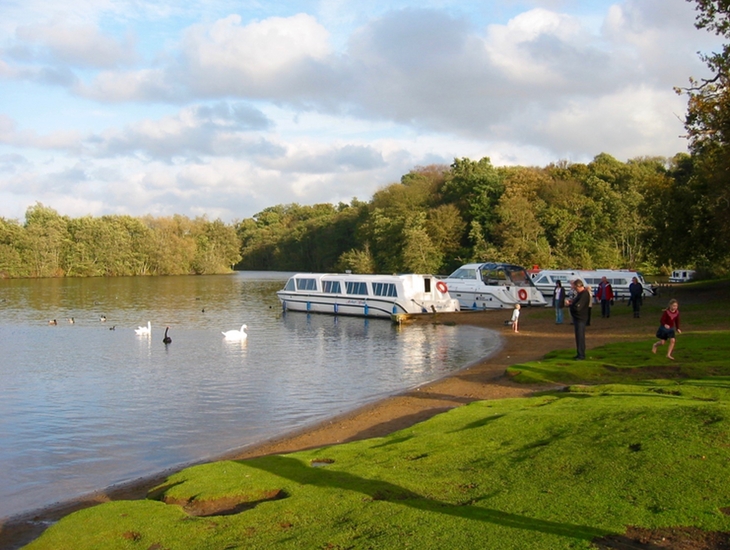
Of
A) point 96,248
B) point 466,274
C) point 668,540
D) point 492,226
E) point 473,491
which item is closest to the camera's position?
point 668,540

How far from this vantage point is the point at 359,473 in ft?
30.3

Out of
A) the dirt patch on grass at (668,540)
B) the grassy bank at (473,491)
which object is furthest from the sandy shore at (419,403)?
the dirt patch on grass at (668,540)

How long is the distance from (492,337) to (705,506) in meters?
27.1

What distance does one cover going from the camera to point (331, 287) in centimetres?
5162

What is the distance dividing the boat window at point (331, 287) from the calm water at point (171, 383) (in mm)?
3772

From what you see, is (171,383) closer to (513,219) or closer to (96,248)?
(513,219)

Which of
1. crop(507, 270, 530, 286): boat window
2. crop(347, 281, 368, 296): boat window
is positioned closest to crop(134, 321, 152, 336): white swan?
crop(347, 281, 368, 296): boat window

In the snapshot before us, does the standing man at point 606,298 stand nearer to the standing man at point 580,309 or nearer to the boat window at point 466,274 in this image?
the boat window at point 466,274

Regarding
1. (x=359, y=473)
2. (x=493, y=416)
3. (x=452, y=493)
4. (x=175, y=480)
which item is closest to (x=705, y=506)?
(x=452, y=493)

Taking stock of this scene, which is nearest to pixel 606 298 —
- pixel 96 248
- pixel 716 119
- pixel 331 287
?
pixel 716 119

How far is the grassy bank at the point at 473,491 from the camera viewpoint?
6625 millimetres

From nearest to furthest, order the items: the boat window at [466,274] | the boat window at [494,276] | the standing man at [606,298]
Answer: the standing man at [606,298], the boat window at [494,276], the boat window at [466,274]

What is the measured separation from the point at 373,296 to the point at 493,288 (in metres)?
8.70

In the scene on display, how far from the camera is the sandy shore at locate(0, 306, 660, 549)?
35.6 feet
